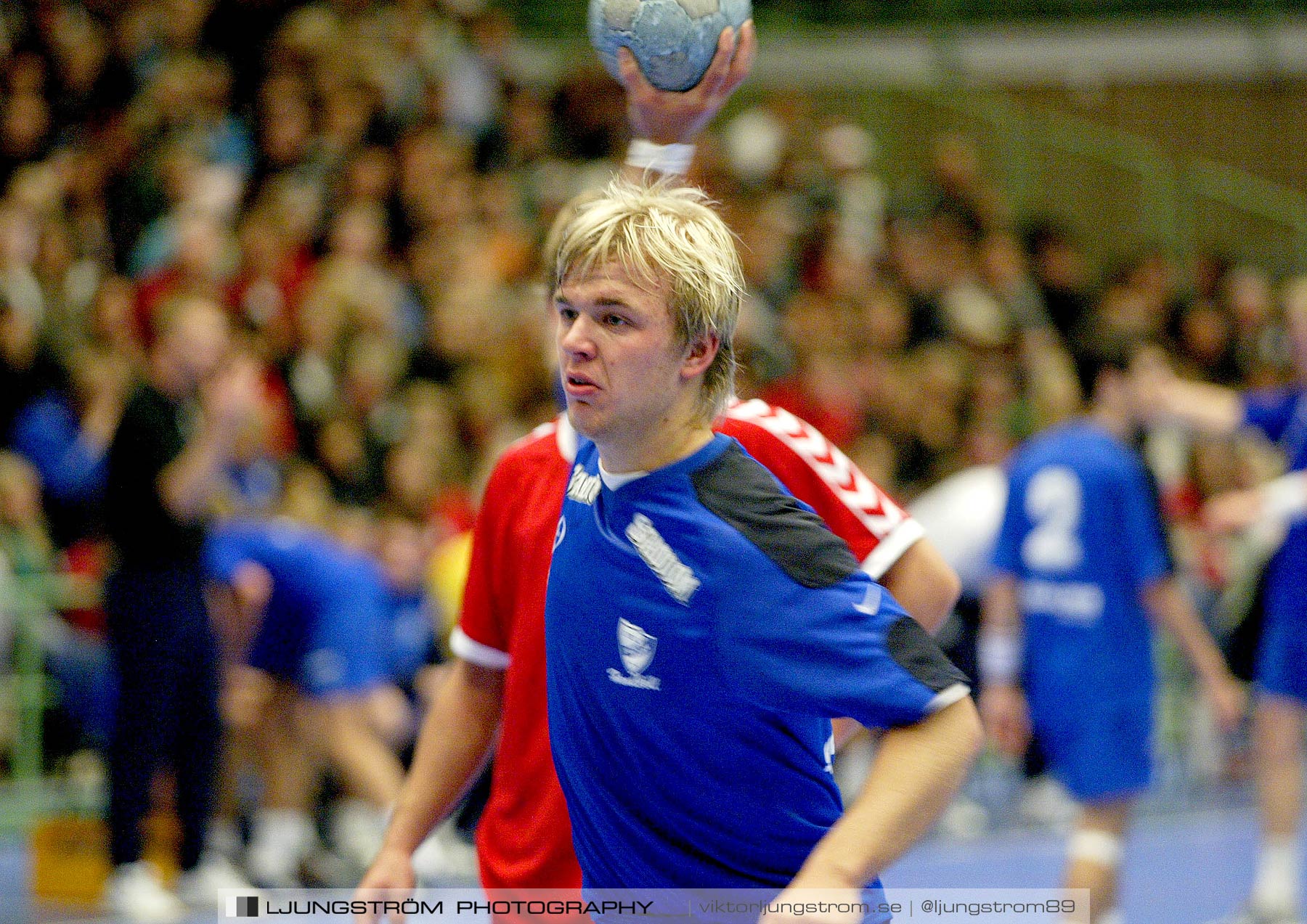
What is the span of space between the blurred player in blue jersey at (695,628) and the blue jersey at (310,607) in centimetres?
459

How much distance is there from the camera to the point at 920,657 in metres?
2.20

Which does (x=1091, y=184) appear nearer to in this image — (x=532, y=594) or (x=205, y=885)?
(x=205, y=885)

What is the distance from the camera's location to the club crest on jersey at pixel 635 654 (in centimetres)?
234

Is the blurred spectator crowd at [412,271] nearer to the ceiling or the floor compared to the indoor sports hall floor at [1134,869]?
nearer to the ceiling

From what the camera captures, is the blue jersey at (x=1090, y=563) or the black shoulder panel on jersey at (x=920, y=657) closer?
the black shoulder panel on jersey at (x=920, y=657)

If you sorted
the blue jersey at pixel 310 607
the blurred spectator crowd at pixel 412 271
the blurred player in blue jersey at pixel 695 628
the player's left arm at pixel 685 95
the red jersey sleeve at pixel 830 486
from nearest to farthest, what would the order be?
the blurred player in blue jersey at pixel 695 628
the red jersey sleeve at pixel 830 486
the player's left arm at pixel 685 95
the blue jersey at pixel 310 607
the blurred spectator crowd at pixel 412 271

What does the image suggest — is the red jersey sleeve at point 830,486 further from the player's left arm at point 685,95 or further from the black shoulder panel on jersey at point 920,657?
the black shoulder panel on jersey at point 920,657

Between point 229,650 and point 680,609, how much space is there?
17.4 ft

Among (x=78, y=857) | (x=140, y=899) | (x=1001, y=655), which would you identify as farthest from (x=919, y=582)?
(x=78, y=857)

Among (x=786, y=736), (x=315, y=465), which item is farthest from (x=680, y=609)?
(x=315, y=465)

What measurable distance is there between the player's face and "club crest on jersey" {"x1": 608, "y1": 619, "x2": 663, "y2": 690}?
0.94ft

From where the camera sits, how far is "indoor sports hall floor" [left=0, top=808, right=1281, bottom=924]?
6.84 metres

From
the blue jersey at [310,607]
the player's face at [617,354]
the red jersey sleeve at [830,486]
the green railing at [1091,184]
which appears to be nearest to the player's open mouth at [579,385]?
the player's face at [617,354]

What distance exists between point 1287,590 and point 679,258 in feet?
Result: 15.9
